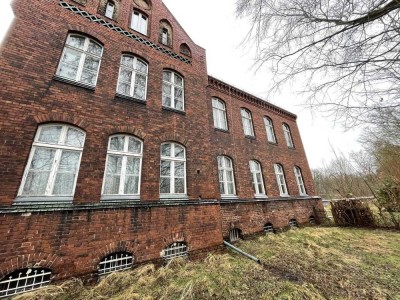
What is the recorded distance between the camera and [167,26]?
30.0 ft

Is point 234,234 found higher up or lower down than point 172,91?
lower down

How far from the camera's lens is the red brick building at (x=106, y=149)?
13.4 feet

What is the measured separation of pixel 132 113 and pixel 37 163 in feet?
9.41

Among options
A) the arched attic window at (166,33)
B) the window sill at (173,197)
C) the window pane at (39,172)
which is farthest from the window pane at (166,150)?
the arched attic window at (166,33)

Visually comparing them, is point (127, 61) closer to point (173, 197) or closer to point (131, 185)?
point (131, 185)

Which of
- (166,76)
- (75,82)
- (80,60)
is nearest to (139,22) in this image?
(166,76)

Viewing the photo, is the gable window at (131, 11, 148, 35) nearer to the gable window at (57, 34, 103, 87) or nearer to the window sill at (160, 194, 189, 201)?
the gable window at (57, 34, 103, 87)

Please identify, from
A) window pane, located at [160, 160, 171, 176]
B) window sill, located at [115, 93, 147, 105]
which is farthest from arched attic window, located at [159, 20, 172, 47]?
window pane, located at [160, 160, 171, 176]

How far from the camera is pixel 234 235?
7930 mm

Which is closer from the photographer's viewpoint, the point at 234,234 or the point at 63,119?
the point at 63,119

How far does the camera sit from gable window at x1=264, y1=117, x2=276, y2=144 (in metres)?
12.7

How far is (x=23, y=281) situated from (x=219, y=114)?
925 cm

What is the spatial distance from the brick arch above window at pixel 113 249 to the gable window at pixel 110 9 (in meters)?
8.08

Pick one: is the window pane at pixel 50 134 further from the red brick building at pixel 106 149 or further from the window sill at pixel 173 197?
the window sill at pixel 173 197
